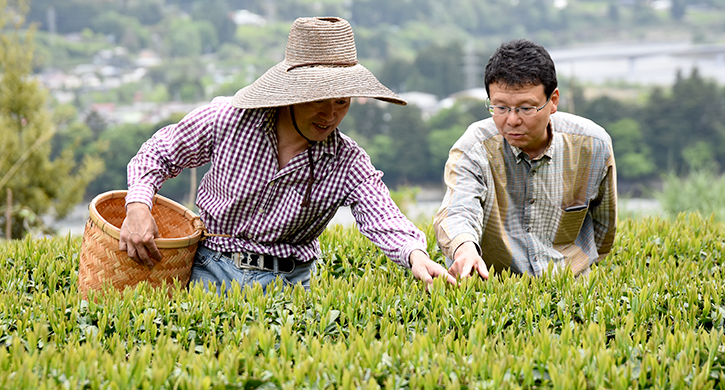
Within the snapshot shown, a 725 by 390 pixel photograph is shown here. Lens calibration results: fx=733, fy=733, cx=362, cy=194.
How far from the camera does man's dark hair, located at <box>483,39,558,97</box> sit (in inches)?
130

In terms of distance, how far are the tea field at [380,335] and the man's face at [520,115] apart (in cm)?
67

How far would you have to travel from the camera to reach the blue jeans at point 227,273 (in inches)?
136

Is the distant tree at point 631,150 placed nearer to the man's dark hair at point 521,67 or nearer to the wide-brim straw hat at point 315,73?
the man's dark hair at point 521,67

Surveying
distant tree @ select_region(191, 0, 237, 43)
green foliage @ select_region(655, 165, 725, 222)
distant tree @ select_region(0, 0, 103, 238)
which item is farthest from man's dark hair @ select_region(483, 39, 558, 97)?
distant tree @ select_region(191, 0, 237, 43)

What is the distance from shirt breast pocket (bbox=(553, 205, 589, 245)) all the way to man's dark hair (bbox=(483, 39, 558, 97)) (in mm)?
705

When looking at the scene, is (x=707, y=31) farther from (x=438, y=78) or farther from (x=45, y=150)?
(x=45, y=150)

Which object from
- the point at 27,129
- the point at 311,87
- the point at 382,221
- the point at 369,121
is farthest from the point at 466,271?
the point at 369,121

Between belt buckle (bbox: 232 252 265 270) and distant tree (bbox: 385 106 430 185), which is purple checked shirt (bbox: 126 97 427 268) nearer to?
belt buckle (bbox: 232 252 265 270)

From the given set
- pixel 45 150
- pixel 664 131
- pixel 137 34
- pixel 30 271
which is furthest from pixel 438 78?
pixel 30 271

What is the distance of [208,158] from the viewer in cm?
351

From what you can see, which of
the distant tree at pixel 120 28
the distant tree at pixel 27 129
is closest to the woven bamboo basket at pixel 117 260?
the distant tree at pixel 27 129

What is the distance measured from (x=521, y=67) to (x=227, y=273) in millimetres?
1674

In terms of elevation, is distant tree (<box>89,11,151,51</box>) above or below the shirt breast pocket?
below

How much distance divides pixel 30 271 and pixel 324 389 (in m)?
2.48
